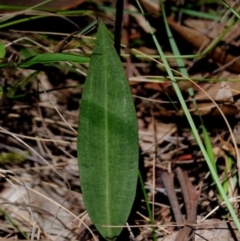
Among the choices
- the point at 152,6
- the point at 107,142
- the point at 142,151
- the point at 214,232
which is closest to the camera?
the point at 107,142

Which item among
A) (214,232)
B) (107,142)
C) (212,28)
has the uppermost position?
(212,28)

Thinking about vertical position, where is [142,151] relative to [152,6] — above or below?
below

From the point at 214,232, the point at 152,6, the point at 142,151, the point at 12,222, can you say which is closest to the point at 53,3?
the point at 152,6

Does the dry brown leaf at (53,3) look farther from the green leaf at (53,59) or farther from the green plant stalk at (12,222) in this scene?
the green plant stalk at (12,222)

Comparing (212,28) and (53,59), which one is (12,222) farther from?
(212,28)

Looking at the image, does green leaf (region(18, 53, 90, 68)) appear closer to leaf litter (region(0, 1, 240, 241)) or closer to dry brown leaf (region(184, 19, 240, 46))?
leaf litter (region(0, 1, 240, 241))

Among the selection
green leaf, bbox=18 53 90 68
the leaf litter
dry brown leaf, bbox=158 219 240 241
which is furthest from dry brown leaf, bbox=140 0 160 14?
dry brown leaf, bbox=158 219 240 241

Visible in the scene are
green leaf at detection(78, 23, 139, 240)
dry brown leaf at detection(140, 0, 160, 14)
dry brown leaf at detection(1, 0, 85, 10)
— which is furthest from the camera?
dry brown leaf at detection(140, 0, 160, 14)

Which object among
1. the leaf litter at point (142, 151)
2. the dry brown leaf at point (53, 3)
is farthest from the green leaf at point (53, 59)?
the dry brown leaf at point (53, 3)

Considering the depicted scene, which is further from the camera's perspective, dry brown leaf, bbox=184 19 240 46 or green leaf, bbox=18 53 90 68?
dry brown leaf, bbox=184 19 240 46
